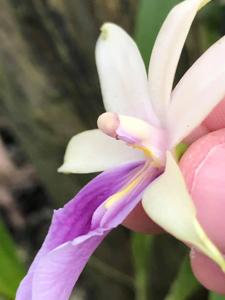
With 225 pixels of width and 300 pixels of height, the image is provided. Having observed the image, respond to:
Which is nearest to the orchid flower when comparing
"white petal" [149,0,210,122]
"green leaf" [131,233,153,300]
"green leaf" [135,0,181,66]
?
"white petal" [149,0,210,122]

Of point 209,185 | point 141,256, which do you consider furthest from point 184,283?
point 209,185

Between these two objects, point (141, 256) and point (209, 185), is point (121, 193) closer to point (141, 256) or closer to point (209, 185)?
point (209, 185)

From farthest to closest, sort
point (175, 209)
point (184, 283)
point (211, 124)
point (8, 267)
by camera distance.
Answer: point (8, 267)
point (184, 283)
point (211, 124)
point (175, 209)

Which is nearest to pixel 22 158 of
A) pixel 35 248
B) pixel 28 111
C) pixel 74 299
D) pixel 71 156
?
pixel 35 248

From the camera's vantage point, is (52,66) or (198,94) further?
(52,66)

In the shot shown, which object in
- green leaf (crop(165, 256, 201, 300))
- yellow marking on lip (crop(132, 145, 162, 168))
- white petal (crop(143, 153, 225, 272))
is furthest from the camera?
green leaf (crop(165, 256, 201, 300))

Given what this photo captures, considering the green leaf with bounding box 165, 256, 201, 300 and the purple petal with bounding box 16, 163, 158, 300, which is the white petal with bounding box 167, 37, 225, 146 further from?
the green leaf with bounding box 165, 256, 201, 300

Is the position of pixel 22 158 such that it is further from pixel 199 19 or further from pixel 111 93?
pixel 111 93

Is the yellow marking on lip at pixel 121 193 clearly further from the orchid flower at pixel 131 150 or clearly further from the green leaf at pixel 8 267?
the green leaf at pixel 8 267
